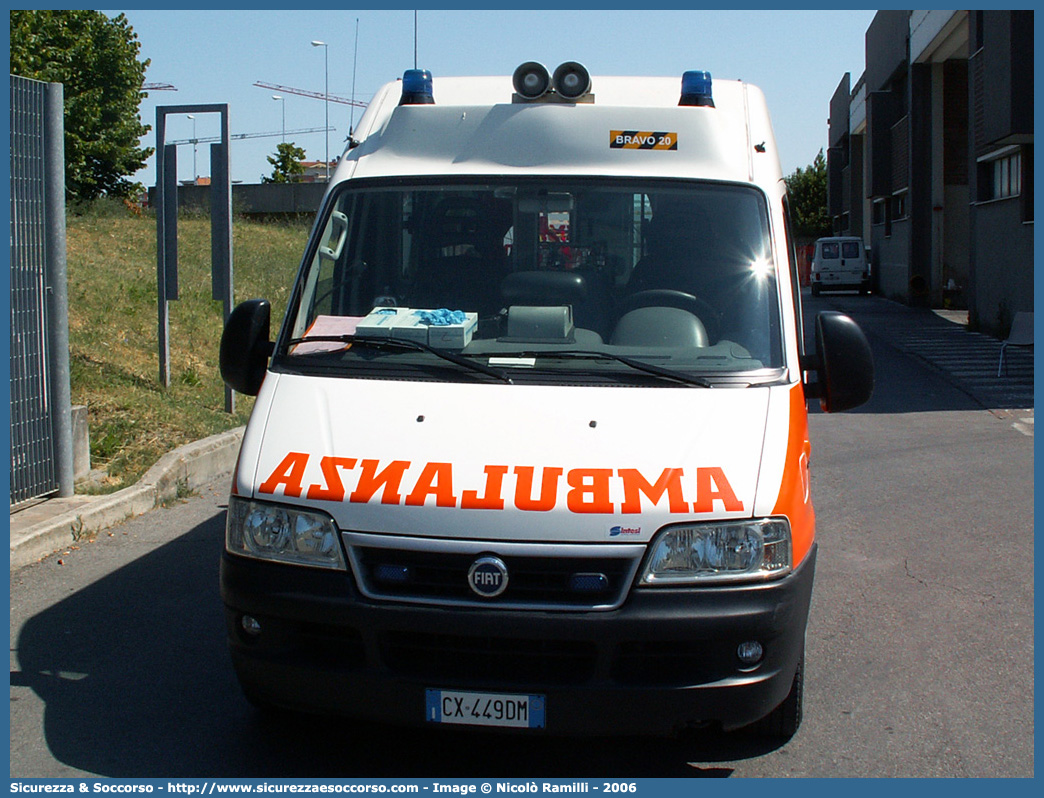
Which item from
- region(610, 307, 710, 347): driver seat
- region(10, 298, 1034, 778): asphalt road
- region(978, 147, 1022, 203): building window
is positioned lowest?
region(10, 298, 1034, 778): asphalt road

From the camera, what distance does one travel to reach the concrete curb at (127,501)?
668 cm

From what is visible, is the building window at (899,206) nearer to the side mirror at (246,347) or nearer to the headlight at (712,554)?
the side mirror at (246,347)

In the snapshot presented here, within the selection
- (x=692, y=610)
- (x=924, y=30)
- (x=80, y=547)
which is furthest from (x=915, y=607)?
(x=924, y=30)

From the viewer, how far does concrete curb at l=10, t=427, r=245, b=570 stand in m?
6.68

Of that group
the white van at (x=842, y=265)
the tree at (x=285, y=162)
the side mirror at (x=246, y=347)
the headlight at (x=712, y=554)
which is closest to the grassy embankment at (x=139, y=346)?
the side mirror at (x=246, y=347)

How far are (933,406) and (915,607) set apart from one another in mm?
8105

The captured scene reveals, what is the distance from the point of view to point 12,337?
7.30 metres

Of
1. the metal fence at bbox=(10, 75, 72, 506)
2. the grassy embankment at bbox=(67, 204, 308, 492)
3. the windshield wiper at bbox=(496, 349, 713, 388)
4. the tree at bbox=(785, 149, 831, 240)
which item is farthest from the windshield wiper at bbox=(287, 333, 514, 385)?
the tree at bbox=(785, 149, 831, 240)

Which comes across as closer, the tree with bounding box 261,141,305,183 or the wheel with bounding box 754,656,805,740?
the wheel with bounding box 754,656,805,740

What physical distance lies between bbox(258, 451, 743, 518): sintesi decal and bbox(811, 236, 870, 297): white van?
119 feet

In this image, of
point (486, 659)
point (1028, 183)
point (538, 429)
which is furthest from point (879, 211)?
point (486, 659)

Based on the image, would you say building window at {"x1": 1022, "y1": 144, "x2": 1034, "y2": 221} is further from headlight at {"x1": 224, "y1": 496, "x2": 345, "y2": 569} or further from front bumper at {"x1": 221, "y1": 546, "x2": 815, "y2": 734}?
headlight at {"x1": 224, "y1": 496, "x2": 345, "y2": 569}

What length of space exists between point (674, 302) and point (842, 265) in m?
35.4

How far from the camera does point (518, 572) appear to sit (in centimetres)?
356
